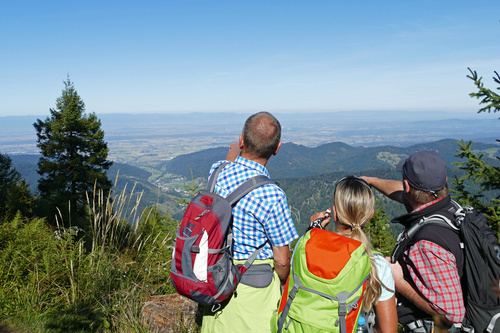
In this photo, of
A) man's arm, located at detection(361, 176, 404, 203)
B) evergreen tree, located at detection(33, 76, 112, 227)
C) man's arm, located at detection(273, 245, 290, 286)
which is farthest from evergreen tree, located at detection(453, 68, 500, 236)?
evergreen tree, located at detection(33, 76, 112, 227)

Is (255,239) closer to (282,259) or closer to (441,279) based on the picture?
(282,259)

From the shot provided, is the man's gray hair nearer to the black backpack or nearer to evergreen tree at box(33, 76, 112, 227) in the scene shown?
the black backpack

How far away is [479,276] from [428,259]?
0.31 m

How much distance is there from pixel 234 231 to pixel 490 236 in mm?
1587

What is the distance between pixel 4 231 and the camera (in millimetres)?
4008

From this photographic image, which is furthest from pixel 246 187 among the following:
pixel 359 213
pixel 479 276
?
pixel 479 276

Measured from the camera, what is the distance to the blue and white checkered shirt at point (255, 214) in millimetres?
1986

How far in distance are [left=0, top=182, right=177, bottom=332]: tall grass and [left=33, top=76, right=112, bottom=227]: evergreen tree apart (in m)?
17.6

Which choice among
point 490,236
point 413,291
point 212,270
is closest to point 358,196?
point 413,291

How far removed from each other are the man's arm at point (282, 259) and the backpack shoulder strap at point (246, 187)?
43 cm

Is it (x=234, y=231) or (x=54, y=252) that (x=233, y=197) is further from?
(x=54, y=252)

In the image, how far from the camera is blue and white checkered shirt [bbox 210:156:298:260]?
6.52ft

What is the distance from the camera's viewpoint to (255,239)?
2107 millimetres

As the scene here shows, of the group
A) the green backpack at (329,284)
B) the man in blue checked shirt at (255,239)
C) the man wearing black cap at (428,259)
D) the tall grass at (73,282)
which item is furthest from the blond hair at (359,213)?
the tall grass at (73,282)
